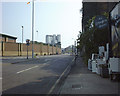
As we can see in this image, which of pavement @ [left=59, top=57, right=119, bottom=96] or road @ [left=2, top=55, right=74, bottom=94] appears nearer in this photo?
pavement @ [left=59, top=57, right=119, bottom=96]

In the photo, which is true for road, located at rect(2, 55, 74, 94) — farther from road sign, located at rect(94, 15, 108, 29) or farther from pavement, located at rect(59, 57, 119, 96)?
road sign, located at rect(94, 15, 108, 29)

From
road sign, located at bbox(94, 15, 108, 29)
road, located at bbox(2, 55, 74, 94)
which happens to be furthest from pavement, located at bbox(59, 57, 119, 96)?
road sign, located at bbox(94, 15, 108, 29)

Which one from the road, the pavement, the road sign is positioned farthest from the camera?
the road sign

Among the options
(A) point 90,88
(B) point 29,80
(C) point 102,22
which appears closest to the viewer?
(A) point 90,88

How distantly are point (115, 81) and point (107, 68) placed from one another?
1577mm

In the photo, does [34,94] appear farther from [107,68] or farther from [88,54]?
[88,54]

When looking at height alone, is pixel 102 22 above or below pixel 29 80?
above

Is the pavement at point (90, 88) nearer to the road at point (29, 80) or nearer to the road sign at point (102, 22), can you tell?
the road at point (29, 80)

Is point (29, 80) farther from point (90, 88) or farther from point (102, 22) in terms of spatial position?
point (102, 22)

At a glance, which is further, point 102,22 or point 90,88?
point 102,22

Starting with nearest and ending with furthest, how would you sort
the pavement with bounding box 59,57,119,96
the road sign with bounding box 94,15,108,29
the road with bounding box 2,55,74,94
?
the pavement with bounding box 59,57,119,96, the road with bounding box 2,55,74,94, the road sign with bounding box 94,15,108,29

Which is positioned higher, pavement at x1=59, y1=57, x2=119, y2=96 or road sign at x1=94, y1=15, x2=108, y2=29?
road sign at x1=94, y1=15, x2=108, y2=29

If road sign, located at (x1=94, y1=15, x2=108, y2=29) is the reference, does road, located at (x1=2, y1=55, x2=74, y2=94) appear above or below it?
below

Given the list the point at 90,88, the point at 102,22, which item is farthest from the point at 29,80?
the point at 102,22
